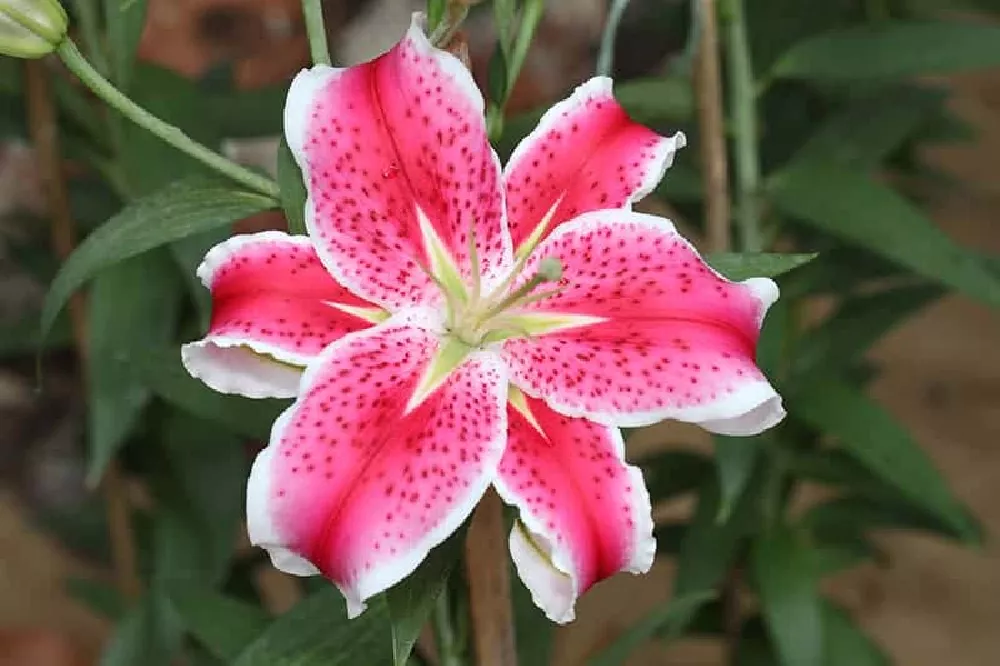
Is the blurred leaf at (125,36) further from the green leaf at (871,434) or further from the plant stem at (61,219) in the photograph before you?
the green leaf at (871,434)

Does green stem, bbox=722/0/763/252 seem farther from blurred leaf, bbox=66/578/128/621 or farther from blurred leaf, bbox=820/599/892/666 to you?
blurred leaf, bbox=66/578/128/621

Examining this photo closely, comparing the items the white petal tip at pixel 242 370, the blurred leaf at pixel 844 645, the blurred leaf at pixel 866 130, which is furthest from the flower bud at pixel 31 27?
the blurred leaf at pixel 844 645

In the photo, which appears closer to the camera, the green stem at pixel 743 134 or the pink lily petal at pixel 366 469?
the pink lily petal at pixel 366 469

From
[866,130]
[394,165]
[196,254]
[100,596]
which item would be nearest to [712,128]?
[866,130]

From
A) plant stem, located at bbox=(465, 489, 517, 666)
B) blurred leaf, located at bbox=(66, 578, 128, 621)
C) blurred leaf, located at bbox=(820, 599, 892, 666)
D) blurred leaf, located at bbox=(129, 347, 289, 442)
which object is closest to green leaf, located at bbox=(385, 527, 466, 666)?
plant stem, located at bbox=(465, 489, 517, 666)

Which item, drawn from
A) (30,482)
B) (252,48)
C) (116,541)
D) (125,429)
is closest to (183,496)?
(116,541)

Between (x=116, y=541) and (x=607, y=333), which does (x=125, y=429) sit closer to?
(x=116, y=541)
